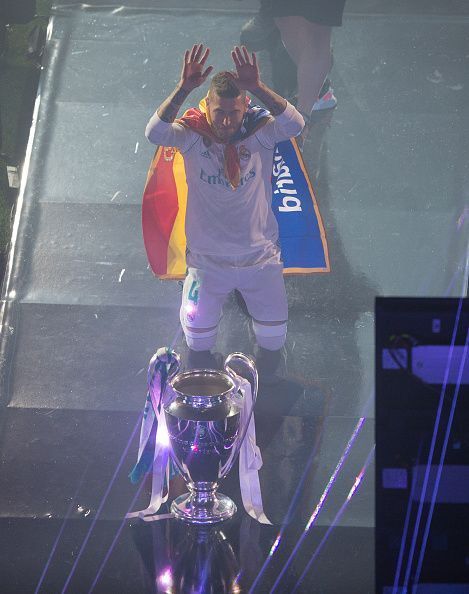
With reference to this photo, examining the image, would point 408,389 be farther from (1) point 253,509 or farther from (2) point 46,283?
(2) point 46,283

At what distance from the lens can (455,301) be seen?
9.82ft

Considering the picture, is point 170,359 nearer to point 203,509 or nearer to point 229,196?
point 203,509

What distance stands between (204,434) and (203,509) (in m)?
0.35

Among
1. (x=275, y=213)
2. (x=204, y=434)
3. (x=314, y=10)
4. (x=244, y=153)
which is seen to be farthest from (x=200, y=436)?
(x=314, y=10)

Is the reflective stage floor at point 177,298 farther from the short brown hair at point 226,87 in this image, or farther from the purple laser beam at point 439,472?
the short brown hair at point 226,87

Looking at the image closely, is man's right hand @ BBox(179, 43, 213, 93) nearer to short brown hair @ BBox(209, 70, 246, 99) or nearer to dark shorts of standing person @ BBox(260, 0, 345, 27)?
short brown hair @ BBox(209, 70, 246, 99)

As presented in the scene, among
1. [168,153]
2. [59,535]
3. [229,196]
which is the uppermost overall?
[168,153]

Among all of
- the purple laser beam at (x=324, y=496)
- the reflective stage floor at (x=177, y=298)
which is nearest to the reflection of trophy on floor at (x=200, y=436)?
the reflective stage floor at (x=177, y=298)

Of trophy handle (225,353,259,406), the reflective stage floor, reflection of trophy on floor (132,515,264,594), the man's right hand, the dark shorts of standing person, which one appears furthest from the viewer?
the dark shorts of standing person

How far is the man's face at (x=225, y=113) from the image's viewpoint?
5.16 metres

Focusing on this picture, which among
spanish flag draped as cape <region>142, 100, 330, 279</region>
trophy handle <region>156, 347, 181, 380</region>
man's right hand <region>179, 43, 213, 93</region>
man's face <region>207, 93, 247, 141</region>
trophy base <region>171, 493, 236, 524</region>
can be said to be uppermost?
man's right hand <region>179, 43, 213, 93</region>

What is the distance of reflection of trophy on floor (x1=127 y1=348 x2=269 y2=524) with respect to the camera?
14.8ft

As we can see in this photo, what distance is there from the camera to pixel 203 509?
4.58 m

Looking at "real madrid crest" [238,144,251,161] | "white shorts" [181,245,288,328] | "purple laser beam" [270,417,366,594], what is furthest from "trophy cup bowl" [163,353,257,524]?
"real madrid crest" [238,144,251,161]
